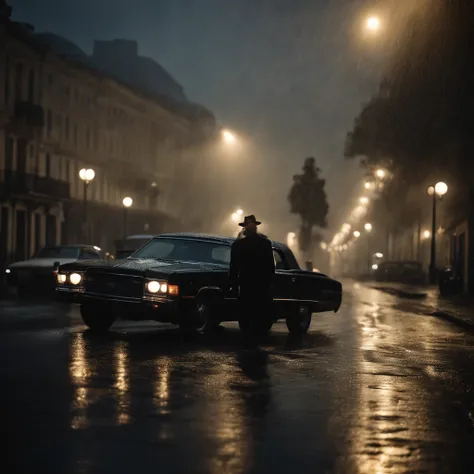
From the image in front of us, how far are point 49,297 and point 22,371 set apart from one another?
748 inches

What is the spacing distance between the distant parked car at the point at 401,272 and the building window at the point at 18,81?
24358 millimetres

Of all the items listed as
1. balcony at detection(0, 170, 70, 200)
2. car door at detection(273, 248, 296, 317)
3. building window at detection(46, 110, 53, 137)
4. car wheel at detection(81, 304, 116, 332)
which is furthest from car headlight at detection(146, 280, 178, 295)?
building window at detection(46, 110, 53, 137)

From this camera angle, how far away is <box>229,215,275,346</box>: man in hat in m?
14.6

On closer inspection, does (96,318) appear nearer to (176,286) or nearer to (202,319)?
(202,319)

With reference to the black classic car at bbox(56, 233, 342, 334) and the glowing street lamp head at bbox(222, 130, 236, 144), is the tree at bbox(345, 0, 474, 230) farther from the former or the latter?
the glowing street lamp head at bbox(222, 130, 236, 144)

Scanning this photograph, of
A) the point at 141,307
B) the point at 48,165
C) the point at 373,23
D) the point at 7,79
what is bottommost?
the point at 141,307

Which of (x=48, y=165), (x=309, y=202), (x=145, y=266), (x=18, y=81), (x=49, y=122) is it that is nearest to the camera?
(x=145, y=266)

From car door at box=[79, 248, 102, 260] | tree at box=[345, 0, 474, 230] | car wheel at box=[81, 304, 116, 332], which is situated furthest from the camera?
car door at box=[79, 248, 102, 260]

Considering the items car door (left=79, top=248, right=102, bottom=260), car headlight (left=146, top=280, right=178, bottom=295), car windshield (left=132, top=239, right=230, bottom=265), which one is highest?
car door (left=79, top=248, right=102, bottom=260)

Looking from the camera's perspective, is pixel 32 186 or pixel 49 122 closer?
pixel 32 186

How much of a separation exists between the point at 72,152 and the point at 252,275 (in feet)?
186

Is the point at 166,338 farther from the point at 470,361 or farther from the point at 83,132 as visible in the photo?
the point at 83,132

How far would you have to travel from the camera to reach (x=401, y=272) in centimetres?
6819

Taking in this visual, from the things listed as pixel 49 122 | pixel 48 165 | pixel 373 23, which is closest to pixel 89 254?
pixel 373 23
